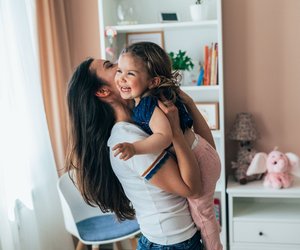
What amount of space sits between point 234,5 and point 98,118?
1.76 m

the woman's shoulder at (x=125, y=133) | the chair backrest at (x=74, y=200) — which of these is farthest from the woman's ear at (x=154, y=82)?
the chair backrest at (x=74, y=200)

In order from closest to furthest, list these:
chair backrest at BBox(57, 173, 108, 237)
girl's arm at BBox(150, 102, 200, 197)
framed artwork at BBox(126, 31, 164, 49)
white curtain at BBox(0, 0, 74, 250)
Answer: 1. girl's arm at BBox(150, 102, 200, 197)
2. white curtain at BBox(0, 0, 74, 250)
3. chair backrest at BBox(57, 173, 108, 237)
4. framed artwork at BBox(126, 31, 164, 49)

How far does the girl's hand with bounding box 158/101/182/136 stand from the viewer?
114 centimetres

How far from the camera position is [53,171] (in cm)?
244

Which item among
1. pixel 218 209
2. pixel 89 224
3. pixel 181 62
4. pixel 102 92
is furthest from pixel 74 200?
pixel 102 92

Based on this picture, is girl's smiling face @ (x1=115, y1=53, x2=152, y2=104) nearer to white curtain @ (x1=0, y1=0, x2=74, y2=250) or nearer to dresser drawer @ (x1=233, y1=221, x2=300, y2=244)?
white curtain @ (x1=0, y1=0, x2=74, y2=250)

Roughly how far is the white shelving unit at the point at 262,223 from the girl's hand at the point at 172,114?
60.8 inches

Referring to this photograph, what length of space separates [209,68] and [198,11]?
14.1 inches

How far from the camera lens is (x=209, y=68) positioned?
258 centimetres

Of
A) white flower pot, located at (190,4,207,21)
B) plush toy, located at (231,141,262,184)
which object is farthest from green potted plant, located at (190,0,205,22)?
plush toy, located at (231,141,262,184)

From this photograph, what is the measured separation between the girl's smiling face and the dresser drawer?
1.72m

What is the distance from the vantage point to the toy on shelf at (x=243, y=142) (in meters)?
2.66

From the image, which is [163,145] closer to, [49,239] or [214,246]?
[214,246]

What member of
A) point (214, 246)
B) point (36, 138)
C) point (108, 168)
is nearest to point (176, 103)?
point (108, 168)
